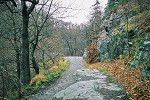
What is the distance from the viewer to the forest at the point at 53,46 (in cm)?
468

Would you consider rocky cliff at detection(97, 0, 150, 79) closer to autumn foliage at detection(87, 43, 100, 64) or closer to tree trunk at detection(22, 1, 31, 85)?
autumn foliage at detection(87, 43, 100, 64)

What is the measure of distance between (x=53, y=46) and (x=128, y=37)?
827 cm

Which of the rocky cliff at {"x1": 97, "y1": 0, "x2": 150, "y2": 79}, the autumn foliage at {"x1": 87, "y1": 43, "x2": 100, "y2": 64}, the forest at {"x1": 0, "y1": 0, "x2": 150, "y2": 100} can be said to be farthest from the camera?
the autumn foliage at {"x1": 87, "y1": 43, "x2": 100, "y2": 64}

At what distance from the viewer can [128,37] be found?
396 inches

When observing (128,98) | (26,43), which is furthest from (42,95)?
(128,98)

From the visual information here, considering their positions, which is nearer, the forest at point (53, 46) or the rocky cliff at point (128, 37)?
the forest at point (53, 46)

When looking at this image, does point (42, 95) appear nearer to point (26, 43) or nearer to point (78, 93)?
point (78, 93)

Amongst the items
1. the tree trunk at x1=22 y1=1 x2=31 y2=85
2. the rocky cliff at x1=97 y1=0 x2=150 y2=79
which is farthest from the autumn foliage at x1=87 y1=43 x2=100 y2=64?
the tree trunk at x1=22 y1=1 x2=31 y2=85

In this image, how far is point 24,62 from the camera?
645 centimetres

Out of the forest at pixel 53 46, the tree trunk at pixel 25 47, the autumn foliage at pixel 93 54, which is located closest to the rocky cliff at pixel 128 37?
the forest at pixel 53 46

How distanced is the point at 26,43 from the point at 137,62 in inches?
252

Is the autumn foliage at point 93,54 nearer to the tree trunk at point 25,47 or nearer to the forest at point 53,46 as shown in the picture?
the forest at point 53,46

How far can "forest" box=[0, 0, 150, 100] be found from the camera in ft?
15.4

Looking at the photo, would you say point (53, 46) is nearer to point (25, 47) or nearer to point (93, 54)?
point (93, 54)
